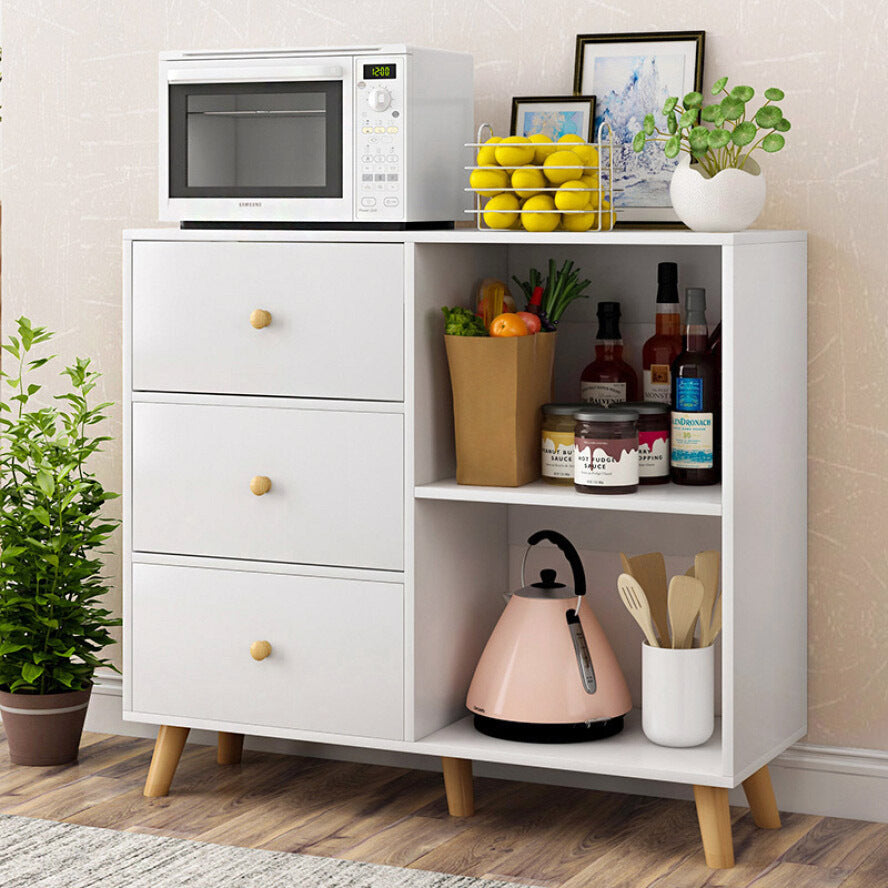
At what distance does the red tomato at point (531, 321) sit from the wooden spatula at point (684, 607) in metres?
0.44

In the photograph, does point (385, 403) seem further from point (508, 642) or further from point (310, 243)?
point (508, 642)

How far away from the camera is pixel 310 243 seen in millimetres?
2379

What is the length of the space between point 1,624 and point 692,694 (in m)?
1.25

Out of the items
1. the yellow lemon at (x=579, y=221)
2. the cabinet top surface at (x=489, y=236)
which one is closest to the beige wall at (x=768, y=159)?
the cabinet top surface at (x=489, y=236)

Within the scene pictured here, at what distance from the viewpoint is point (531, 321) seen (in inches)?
93.4

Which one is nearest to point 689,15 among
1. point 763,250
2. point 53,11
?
point 763,250

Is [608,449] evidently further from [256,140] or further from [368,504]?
[256,140]

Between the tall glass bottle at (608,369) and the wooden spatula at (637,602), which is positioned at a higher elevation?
the tall glass bottle at (608,369)

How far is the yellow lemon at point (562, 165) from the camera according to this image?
2303mm

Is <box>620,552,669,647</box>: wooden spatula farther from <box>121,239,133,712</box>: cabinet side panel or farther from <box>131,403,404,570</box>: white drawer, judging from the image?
<box>121,239,133,712</box>: cabinet side panel

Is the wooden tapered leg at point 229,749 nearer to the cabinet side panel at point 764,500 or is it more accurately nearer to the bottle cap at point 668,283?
the cabinet side panel at point 764,500

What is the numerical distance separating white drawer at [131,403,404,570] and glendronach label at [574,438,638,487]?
29cm

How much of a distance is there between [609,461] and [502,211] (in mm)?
427

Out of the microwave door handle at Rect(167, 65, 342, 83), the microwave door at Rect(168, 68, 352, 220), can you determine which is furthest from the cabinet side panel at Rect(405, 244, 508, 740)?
the microwave door handle at Rect(167, 65, 342, 83)
